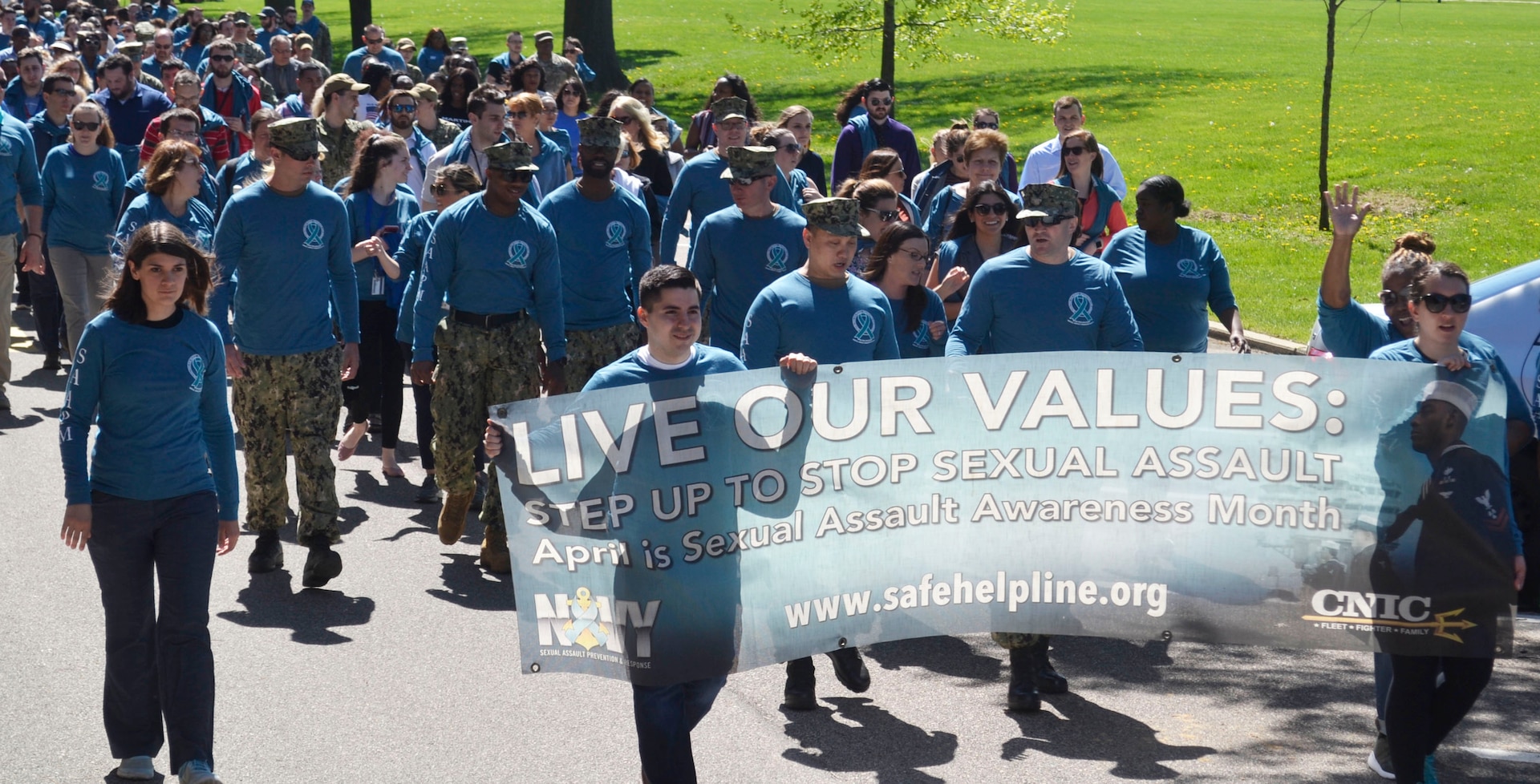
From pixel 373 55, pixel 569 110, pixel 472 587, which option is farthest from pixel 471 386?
pixel 373 55

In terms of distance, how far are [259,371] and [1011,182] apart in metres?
6.08

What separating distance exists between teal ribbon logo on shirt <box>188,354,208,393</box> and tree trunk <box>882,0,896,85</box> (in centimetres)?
1819

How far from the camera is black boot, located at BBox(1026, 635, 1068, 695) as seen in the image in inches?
278

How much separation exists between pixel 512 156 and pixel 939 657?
10.5ft

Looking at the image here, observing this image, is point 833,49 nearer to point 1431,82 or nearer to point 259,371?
point 1431,82

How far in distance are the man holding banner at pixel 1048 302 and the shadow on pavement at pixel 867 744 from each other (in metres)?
0.65

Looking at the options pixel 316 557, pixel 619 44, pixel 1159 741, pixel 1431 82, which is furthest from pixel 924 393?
pixel 619 44

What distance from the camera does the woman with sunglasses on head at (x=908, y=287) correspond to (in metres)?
7.63

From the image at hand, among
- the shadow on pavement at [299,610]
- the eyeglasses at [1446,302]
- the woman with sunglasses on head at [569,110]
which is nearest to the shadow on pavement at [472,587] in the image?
the shadow on pavement at [299,610]

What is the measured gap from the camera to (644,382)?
579cm

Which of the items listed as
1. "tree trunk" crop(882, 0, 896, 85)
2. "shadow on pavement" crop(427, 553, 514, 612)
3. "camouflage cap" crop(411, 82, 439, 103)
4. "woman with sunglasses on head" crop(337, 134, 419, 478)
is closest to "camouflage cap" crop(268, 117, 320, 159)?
"woman with sunglasses on head" crop(337, 134, 419, 478)

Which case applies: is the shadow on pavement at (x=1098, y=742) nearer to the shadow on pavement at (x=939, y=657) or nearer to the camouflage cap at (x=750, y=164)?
the shadow on pavement at (x=939, y=657)

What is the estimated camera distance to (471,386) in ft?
29.0

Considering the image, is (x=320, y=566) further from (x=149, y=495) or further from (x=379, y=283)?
(x=379, y=283)
